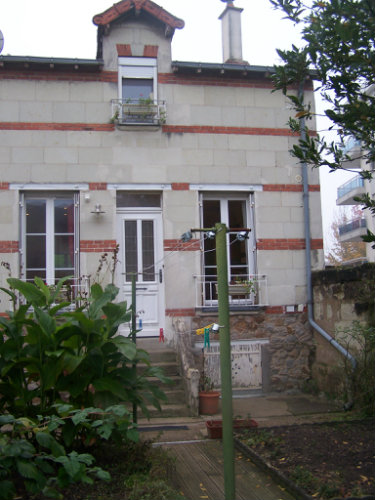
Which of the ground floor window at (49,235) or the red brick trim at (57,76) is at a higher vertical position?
the red brick trim at (57,76)

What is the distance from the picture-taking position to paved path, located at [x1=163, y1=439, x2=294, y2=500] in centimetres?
489

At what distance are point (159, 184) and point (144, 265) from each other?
5.14ft

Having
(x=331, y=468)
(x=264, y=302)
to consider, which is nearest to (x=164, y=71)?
(x=264, y=302)

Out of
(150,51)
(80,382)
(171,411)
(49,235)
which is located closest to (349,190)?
(150,51)

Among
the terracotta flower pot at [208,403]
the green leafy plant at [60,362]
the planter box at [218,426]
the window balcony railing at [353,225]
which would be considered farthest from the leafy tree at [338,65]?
the window balcony railing at [353,225]

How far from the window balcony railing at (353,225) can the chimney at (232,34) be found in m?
17.9

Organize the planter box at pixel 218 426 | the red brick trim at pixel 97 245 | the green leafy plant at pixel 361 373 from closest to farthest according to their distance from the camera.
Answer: the planter box at pixel 218 426 → the green leafy plant at pixel 361 373 → the red brick trim at pixel 97 245

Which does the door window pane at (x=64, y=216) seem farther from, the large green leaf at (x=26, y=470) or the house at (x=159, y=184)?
the large green leaf at (x=26, y=470)

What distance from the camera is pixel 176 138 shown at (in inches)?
409

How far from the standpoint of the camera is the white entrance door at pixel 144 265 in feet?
33.0

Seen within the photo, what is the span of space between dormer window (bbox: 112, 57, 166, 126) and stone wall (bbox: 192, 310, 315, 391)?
13.0ft

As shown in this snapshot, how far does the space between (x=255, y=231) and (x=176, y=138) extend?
2369 millimetres

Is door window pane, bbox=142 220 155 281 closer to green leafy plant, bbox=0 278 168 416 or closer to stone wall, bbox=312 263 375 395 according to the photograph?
stone wall, bbox=312 263 375 395

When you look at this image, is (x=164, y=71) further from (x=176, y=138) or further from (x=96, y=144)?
(x=96, y=144)
